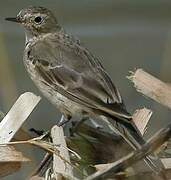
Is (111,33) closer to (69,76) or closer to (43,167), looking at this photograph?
(69,76)

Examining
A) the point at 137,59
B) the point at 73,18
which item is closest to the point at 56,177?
the point at 137,59

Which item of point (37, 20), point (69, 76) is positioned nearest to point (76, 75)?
point (69, 76)

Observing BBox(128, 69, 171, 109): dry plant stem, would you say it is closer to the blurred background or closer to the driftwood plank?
the driftwood plank

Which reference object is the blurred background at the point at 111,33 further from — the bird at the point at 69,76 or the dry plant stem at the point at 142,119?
the dry plant stem at the point at 142,119

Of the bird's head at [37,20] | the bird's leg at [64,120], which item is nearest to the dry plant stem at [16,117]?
the bird's leg at [64,120]

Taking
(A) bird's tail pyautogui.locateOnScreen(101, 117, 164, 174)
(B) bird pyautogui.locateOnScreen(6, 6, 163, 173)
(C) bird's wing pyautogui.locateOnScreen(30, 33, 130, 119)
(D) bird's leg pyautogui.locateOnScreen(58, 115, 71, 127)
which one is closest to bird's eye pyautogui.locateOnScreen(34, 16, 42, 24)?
(B) bird pyautogui.locateOnScreen(6, 6, 163, 173)

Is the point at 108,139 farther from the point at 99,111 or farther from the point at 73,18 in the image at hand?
the point at 73,18
